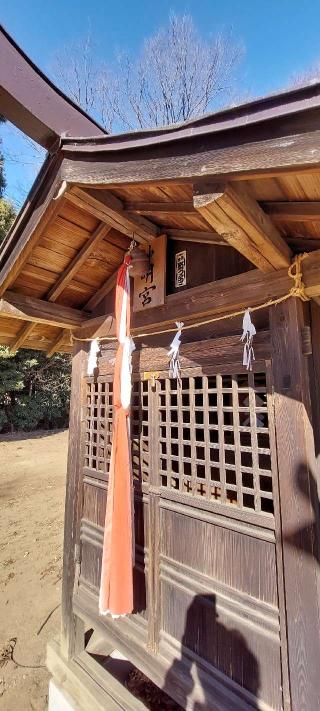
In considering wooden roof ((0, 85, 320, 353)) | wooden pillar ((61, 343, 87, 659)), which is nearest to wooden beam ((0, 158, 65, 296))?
wooden roof ((0, 85, 320, 353))

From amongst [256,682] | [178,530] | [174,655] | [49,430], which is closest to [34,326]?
[178,530]

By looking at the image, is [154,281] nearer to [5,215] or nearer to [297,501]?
[297,501]

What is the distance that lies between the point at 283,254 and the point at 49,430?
17466 mm

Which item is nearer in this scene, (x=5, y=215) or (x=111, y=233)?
(x=111, y=233)

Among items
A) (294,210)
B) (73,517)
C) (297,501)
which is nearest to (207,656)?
(297,501)

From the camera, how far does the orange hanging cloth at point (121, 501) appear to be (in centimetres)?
259

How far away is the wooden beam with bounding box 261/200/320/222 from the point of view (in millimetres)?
1680

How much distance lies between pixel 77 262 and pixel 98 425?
1656 mm

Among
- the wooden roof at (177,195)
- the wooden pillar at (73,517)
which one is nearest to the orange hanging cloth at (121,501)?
the wooden roof at (177,195)

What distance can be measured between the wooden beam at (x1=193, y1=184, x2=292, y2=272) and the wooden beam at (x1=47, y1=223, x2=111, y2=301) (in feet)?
4.82

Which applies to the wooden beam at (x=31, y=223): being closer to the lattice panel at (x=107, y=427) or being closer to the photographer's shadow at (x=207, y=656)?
the lattice panel at (x=107, y=427)

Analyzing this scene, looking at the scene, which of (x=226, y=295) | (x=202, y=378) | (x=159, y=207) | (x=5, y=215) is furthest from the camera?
(x=5, y=215)

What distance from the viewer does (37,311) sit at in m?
3.46

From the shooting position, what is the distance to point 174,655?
8.07ft
